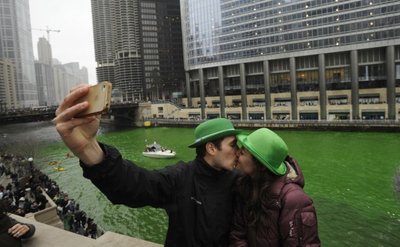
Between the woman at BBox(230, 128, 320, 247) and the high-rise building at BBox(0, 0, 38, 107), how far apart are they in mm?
189272

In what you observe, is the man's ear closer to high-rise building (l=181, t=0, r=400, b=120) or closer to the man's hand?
the man's hand

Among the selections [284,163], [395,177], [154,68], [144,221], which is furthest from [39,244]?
[154,68]

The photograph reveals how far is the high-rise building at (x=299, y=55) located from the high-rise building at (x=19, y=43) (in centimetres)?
11281

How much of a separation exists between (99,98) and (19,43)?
201497 mm

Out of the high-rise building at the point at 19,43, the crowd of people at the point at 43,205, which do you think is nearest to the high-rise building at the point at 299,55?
the crowd of people at the point at 43,205

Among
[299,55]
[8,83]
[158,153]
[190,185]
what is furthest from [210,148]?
[8,83]

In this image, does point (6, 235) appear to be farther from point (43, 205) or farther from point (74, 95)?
point (43, 205)

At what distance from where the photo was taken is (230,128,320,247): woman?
103 inches

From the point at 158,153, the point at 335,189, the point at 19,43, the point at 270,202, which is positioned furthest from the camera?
the point at 19,43

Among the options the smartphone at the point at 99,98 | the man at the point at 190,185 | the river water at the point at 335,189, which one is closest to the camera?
the smartphone at the point at 99,98

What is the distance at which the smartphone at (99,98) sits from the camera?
196cm

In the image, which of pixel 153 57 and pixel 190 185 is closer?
pixel 190 185

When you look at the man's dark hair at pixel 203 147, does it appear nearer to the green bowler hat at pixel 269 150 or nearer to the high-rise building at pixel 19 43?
the green bowler hat at pixel 269 150

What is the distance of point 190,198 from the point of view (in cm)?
282
